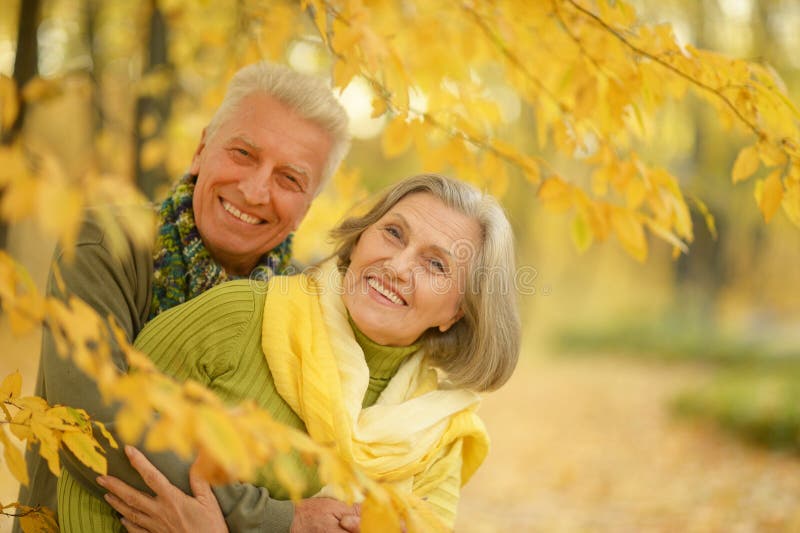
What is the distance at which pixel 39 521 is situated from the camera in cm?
192

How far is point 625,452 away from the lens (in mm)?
8039

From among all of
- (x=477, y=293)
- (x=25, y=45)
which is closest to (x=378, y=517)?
(x=477, y=293)

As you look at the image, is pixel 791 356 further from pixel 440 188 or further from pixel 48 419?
pixel 48 419

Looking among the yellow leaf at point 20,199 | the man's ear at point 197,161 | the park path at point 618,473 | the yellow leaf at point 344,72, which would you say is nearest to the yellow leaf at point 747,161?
the yellow leaf at point 344,72

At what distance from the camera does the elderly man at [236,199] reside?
2.12 m

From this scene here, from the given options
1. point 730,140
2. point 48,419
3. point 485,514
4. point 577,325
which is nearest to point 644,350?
point 577,325

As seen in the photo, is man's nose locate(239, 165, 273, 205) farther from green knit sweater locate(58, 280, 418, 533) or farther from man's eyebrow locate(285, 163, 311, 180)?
green knit sweater locate(58, 280, 418, 533)

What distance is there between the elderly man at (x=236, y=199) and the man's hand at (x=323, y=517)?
2.02ft

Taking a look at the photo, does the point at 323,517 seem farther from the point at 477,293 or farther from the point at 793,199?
the point at 793,199

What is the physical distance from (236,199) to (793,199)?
1447mm

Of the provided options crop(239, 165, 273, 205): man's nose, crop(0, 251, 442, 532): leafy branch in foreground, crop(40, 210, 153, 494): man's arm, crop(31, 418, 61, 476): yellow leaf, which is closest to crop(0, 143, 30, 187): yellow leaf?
crop(0, 251, 442, 532): leafy branch in foreground

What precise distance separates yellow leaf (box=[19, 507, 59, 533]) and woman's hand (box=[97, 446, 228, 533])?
0.19 metres

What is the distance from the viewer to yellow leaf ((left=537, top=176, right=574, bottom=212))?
2.38 meters

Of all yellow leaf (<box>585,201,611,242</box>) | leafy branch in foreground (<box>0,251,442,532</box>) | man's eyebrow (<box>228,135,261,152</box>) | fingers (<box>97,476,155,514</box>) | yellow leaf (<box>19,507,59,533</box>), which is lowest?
yellow leaf (<box>19,507,59,533</box>)
